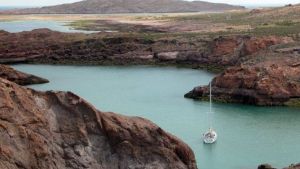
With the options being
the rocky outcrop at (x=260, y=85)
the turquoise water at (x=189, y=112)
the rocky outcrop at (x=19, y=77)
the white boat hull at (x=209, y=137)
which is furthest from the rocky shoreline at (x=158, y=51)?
the rocky outcrop at (x=19, y=77)

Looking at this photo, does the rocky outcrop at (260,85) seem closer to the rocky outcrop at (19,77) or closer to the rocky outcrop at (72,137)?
the rocky outcrop at (19,77)

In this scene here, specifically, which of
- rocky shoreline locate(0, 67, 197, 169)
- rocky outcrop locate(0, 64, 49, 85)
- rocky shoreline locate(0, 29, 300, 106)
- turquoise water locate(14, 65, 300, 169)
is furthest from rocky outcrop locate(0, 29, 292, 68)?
rocky shoreline locate(0, 67, 197, 169)

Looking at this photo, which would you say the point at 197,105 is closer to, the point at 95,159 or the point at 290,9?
the point at 95,159

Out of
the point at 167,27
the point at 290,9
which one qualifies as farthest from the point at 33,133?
the point at 290,9

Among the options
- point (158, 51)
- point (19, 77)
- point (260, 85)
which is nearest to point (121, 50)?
point (158, 51)

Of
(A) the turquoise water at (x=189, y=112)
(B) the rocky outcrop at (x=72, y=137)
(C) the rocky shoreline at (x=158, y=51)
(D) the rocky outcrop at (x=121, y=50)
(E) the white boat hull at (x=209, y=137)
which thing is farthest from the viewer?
(D) the rocky outcrop at (x=121, y=50)

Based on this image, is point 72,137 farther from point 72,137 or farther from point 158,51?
point 158,51

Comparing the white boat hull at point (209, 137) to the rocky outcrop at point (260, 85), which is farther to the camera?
the rocky outcrop at point (260, 85)
